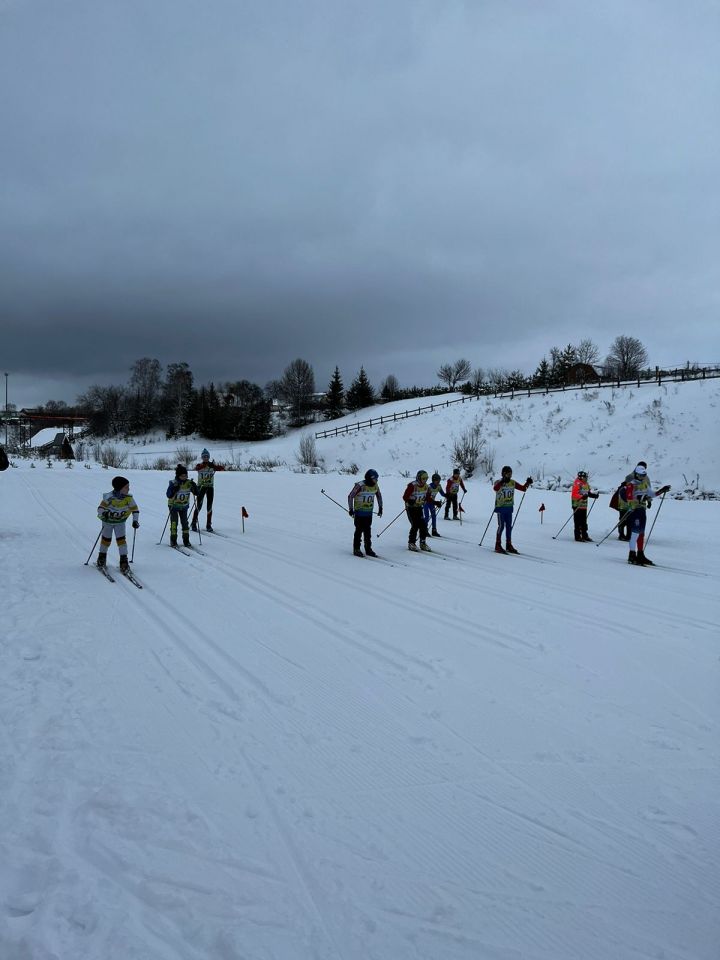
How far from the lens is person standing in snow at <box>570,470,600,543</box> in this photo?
47.8 feet

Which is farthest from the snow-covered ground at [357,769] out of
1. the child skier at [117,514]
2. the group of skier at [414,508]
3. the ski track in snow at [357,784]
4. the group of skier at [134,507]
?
the group of skier at [414,508]

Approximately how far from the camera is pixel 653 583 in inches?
395

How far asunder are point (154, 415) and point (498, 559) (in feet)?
239

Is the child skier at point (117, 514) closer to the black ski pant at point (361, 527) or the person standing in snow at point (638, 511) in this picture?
the black ski pant at point (361, 527)

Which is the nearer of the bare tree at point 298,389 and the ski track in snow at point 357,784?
the ski track in snow at point 357,784

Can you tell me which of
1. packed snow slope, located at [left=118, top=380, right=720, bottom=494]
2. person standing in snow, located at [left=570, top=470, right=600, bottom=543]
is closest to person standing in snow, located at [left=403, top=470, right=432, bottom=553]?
person standing in snow, located at [left=570, top=470, right=600, bottom=543]

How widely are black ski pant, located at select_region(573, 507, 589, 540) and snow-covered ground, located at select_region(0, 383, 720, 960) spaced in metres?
5.14

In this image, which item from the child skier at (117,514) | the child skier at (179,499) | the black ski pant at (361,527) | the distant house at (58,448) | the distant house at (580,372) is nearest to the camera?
the child skier at (117,514)

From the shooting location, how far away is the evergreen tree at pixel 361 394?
72500 millimetres

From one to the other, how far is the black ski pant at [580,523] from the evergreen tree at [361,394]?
58.8 meters

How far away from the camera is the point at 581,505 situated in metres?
14.8

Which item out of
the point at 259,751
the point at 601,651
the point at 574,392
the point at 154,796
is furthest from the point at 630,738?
the point at 574,392

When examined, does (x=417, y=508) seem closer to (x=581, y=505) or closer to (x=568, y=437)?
(x=581, y=505)

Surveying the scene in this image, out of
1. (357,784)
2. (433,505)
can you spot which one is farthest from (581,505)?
(357,784)
